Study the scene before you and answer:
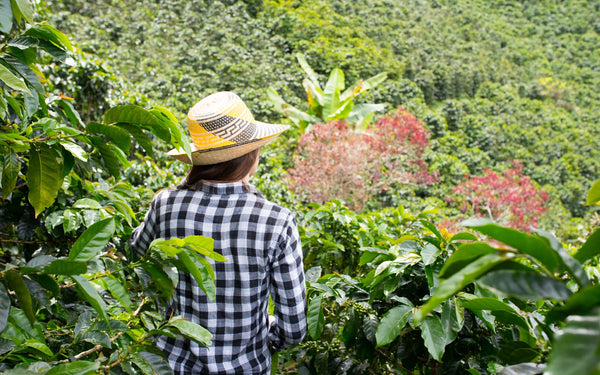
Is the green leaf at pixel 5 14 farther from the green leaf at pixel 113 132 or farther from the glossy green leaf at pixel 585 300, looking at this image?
the glossy green leaf at pixel 585 300

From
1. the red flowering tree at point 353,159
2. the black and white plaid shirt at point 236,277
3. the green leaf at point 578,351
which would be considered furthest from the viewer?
the red flowering tree at point 353,159

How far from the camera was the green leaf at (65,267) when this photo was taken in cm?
60

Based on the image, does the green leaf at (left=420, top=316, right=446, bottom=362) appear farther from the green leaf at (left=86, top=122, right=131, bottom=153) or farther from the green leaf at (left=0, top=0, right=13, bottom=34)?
the green leaf at (left=0, top=0, right=13, bottom=34)

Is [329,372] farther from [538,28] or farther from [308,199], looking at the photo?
[538,28]

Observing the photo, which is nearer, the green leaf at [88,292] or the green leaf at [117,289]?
the green leaf at [88,292]

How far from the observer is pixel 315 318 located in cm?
120

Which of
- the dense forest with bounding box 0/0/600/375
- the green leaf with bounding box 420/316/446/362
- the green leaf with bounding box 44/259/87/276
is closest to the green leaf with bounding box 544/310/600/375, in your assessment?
the dense forest with bounding box 0/0/600/375

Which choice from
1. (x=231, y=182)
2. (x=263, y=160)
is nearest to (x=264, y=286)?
(x=231, y=182)

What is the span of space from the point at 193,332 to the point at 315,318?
0.41 meters

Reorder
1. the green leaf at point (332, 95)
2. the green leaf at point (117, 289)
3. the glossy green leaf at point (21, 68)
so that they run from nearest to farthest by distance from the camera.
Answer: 1. the green leaf at point (117, 289)
2. the glossy green leaf at point (21, 68)
3. the green leaf at point (332, 95)

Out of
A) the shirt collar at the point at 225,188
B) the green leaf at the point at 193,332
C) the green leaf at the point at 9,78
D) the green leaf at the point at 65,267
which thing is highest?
the green leaf at the point at 9,78

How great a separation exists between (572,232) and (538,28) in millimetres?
15227

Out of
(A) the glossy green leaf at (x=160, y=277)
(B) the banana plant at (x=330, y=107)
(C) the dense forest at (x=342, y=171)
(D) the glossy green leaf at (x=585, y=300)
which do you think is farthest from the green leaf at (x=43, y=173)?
(B) the banana plant at (x=330, y=107)

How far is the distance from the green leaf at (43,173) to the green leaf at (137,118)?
0.13 meters
